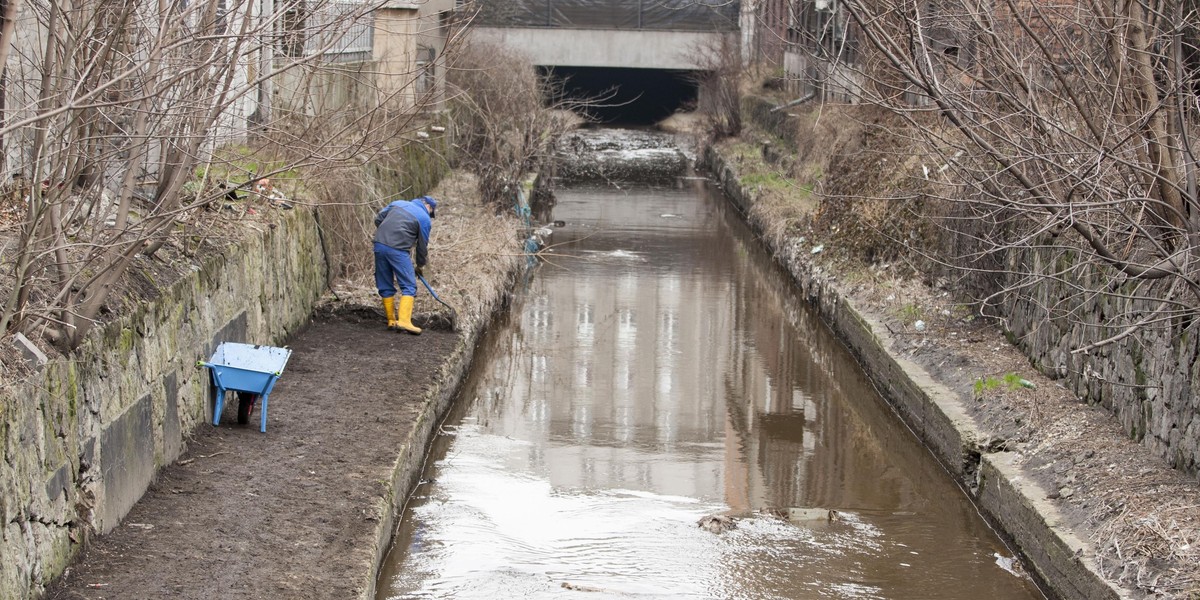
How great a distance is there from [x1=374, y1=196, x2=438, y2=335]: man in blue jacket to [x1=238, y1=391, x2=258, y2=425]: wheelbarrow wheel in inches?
150

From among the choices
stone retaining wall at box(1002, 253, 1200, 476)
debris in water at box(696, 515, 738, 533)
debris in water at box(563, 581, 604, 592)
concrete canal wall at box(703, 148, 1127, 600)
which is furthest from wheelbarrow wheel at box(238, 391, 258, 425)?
stone retaining wall at box(1002, 253, 1200, 476)

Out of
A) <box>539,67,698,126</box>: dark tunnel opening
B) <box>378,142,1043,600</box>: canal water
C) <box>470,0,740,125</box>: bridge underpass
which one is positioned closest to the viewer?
<box>378,142,1043,600</box>: canal water

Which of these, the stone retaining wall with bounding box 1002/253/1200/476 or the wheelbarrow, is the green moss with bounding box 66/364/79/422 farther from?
the stone retaining wall with bounding box 1002/253/1200/476

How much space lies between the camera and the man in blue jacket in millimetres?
13922

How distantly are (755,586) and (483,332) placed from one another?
8.05 metres

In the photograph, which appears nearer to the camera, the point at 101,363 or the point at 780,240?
the point at 101,363

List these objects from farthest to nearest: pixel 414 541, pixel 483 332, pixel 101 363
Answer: pixel 483 332 → pixel 414 541 → pixel 101 363

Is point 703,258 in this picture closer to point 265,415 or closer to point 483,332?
point 483,332

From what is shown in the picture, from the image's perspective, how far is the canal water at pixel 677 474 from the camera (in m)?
8.96

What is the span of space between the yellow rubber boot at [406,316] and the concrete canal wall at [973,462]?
5.11 meters

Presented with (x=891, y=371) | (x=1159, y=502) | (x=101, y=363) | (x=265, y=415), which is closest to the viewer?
(x=101, y=363)

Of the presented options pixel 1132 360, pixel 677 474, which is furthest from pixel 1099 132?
pixel 677 474

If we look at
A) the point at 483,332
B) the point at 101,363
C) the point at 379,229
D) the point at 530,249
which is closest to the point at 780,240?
the point at 530,249

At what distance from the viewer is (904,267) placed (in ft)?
57.0
